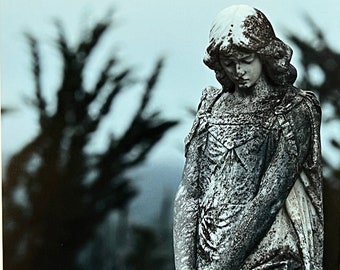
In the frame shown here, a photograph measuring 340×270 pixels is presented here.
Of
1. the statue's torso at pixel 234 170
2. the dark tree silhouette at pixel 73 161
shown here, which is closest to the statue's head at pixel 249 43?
the statue's torso at pixel 234 170

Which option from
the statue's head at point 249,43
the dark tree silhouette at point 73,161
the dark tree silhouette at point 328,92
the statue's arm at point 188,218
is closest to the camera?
the statue's head at point 249,43

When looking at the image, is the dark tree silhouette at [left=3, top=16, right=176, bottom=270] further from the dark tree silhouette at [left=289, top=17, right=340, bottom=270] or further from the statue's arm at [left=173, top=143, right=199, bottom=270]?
the statue's arm at [left=173, top=143, right=199, bottom=270]

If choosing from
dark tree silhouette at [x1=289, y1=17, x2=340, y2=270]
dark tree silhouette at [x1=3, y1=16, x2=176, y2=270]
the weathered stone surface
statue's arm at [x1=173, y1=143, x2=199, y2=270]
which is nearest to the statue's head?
the weathered stone surface

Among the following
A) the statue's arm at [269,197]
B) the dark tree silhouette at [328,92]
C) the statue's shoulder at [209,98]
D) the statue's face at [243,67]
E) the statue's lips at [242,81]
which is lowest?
the statue's arm at [269,197]

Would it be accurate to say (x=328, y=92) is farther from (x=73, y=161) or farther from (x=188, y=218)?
(x=188, y=218)

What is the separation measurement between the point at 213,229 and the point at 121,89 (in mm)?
1664

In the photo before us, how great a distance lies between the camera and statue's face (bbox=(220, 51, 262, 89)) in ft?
13.7

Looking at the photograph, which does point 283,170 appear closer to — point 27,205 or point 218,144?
point 218,144

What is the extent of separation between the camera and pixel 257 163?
165 inches

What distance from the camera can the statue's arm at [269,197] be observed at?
4.17m

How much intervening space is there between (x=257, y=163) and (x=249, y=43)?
34 cm

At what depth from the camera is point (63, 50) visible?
19.1 feet

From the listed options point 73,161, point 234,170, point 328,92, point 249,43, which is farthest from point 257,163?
point 73,161

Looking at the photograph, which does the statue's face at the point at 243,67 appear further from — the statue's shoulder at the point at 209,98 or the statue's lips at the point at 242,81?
the statue's shoulder at the point at 209,98
